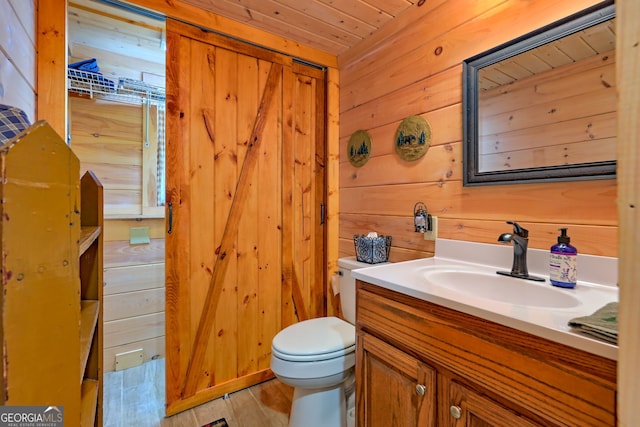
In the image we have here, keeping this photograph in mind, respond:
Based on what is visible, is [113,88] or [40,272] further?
[113,88]

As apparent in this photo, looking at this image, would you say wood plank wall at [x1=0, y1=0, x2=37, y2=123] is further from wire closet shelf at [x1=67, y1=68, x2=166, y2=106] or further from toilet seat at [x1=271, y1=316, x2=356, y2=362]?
toilet seat at [x1=271, y1=316, x2=356, y2=362]

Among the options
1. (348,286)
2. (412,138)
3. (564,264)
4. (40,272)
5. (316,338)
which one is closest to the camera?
(40,272)

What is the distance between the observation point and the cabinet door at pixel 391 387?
830mm

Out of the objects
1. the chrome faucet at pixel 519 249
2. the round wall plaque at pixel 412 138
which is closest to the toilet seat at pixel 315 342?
the chrome faucet at pixel 519 249

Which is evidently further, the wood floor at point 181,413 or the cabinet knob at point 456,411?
the wood floor at point 181,413

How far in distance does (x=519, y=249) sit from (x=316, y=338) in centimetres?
91

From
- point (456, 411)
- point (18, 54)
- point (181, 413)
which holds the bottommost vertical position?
point (181, 413)

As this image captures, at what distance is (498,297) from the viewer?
104cm

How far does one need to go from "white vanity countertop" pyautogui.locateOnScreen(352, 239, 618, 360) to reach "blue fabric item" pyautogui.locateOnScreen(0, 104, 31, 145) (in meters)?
0.99

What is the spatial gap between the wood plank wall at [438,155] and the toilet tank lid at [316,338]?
502mm

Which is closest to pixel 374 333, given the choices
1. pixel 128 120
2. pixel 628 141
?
pixel 628 141

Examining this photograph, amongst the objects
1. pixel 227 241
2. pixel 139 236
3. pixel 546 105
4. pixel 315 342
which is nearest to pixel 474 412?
pixel 315 342

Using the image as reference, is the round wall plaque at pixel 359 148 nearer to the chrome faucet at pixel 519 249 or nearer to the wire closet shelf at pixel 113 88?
the chrome faucet at pixel 519 249

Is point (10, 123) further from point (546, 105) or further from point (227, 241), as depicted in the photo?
point (546, 105)
